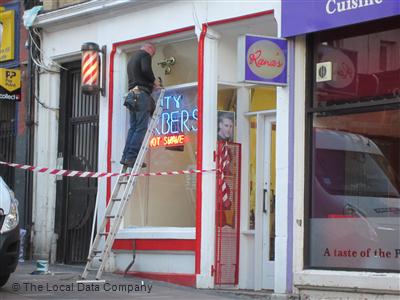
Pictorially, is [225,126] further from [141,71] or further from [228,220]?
[141,71]

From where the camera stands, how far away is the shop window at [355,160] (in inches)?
347

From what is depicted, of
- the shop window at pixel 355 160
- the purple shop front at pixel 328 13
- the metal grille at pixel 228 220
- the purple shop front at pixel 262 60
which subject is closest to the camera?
the purple shop front at pixel 328 13

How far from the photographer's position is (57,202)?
12.9m

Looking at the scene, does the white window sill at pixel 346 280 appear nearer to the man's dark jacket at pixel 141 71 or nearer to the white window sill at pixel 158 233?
the white window sill at pixel 158 233

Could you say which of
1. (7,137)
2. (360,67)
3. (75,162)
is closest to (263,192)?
(360,67)

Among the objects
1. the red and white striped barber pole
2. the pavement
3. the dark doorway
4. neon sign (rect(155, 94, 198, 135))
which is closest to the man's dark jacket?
neon sign (rect(155, 94, 198, 135))

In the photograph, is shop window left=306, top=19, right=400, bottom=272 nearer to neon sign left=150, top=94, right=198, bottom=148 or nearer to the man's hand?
neon sign left=150, top=94, right=198, bottom=148

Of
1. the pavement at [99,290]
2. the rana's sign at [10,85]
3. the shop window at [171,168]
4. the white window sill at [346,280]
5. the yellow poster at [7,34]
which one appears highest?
the yellow poster at [7,34]

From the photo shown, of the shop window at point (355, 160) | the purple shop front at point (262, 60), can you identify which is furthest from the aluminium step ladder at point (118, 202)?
the shop window at point (355, 160)

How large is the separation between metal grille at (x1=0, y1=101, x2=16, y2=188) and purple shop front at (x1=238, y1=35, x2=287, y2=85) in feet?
19.6

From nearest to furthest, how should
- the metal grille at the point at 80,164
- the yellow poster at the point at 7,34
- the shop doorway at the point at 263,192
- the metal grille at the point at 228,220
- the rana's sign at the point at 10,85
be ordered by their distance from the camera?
the metal grille at the point at 228,220, the shop doorway at the point at 263,192, the metal grille at the point at 80,164, the rana's sign at the point at 10,85, the yellow poster at the point at 7,34

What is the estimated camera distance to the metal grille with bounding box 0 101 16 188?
13.9 m

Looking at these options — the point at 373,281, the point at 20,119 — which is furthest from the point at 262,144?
the point at 20,119

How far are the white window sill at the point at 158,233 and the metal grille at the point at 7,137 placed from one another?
330 cm
